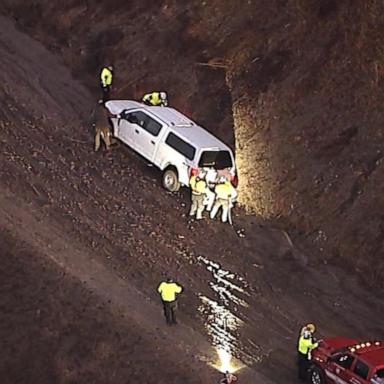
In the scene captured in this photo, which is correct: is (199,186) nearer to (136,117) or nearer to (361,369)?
(136,117)

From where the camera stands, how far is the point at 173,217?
76.7 ft

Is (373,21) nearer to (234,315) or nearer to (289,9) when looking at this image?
(289,9)

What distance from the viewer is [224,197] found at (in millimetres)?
23297

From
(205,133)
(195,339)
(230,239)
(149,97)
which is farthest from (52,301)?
(149,97)

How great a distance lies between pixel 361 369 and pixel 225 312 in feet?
13.3

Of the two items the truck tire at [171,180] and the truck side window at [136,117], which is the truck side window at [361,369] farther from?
the truck side window at [136,117]

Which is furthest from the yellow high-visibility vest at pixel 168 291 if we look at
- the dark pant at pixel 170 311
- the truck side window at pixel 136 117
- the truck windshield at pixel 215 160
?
the truck side window at pixel 136 117

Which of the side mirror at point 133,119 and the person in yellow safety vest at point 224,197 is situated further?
the side mirror at point 133,119

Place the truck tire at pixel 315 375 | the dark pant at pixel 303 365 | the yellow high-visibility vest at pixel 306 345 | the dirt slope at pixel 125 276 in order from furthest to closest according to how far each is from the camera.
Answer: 1. the dirt slope at pixel 125 276
2. the dark pant at pixel 303 365
3. the yellow high-visibility vest at pixel 306 345
4. the truck tire at pixel 315 375

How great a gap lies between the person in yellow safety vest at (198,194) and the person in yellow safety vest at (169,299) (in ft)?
12.9

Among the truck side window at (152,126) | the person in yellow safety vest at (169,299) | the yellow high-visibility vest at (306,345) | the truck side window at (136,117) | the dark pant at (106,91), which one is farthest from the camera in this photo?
the dark pant at (106,91)

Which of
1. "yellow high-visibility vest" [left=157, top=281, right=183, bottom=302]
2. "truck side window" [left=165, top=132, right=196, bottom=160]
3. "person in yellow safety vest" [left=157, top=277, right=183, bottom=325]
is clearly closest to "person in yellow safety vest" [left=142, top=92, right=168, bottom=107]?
"truck side window" [left=165, top=132, right=196, bottom=160]

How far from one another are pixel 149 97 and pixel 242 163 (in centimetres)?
352

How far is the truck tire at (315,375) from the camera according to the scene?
1861 centimetres
